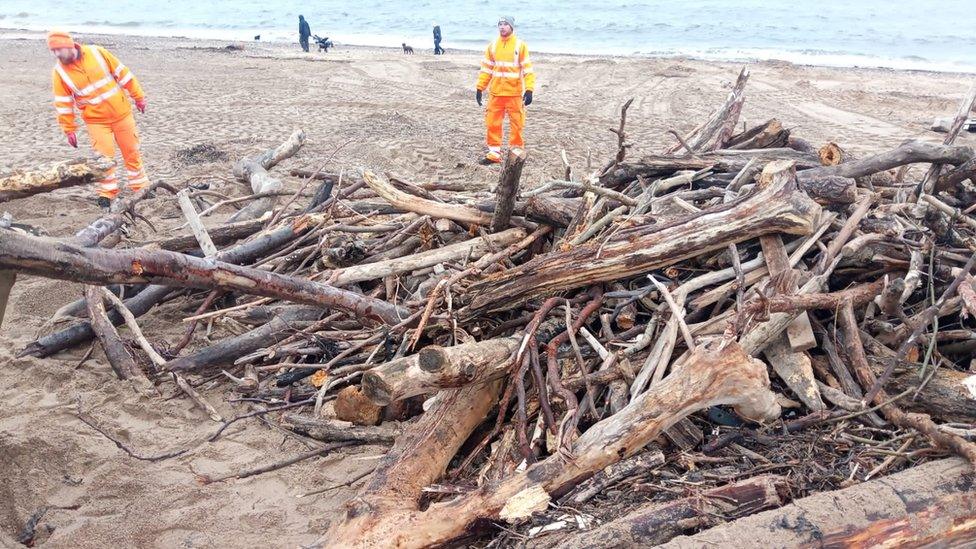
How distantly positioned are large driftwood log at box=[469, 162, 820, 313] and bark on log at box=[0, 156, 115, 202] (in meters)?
1.98

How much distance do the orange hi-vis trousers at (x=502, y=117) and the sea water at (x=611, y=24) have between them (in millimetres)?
17675

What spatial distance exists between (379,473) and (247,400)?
54.4 inches

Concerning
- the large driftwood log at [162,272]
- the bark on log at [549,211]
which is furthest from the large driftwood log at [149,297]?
the bark on log at [549,211]

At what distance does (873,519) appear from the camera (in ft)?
8.30

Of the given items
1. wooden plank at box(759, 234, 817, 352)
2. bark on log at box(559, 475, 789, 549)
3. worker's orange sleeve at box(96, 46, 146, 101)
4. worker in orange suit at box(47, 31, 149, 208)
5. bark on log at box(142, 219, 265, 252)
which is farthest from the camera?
worker's orange sleeve at box(96, 46, 146, 101)

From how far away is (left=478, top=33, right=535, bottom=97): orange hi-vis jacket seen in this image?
384 inches

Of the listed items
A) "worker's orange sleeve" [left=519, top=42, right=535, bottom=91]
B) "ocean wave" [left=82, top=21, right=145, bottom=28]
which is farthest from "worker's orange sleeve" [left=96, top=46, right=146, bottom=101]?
"ocean wave" [left=82, top=21, right=145, bottom=28]

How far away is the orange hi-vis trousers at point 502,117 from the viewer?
32.5 feet

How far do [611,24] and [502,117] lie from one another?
28.3 m

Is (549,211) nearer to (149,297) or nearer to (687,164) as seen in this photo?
(687,164)

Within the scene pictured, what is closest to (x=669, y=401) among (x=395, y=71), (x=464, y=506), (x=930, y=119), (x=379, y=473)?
(x=464, y=506)

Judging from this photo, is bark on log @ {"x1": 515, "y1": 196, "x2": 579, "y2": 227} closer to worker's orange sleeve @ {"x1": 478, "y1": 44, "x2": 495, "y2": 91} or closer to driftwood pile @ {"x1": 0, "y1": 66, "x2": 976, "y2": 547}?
driftwood pile @ {"x1": 0, "y1": 66, "x2": 976, "y2": 547}

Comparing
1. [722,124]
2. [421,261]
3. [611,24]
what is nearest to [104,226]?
[421,261]

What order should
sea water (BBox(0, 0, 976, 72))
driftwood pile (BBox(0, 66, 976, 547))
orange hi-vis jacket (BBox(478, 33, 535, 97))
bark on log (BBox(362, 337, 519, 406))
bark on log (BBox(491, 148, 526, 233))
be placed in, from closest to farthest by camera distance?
driftwood pile (BBox(0, 66, 976, 547)), bark on log (BBox(362, 337, 519, 406)), bark on log (BBox(491, 148, 526, 233)), orange hi-vis jacket (BBox(478, 33, 535, 97)), sea water (BBox(0, 0, 976, 72))
